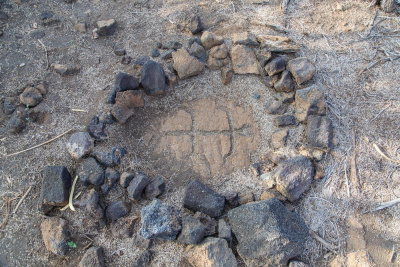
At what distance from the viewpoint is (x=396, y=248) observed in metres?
2.62

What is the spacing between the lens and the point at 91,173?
9.21 ft

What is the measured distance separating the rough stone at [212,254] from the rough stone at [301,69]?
164 centimetres

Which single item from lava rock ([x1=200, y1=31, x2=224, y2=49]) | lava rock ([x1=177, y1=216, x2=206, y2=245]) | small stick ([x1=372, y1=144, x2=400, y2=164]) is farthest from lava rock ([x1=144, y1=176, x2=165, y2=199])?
small stick ([x1=372, y1=144, x2=400, y2=164])

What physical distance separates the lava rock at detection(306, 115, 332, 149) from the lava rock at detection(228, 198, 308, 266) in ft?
2.22

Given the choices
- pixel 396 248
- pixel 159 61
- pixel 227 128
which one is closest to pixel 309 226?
pixel 396 248

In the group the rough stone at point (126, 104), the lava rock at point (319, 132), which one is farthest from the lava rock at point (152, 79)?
the lava rock at point (319, 132)

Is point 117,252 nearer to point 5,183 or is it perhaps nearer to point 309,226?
point 5,183

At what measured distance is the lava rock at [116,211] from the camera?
2.68 metres

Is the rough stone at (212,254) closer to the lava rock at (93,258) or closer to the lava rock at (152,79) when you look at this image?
the lava rock at (93,258)

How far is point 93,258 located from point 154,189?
64 cm

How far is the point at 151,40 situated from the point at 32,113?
138cm

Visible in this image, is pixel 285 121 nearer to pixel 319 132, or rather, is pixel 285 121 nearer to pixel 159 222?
pixel 319 132

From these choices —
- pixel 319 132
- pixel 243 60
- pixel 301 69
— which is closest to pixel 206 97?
pixel 243 60

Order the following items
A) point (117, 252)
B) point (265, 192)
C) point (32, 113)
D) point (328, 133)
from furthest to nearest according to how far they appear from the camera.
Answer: point (32, 113) → point (328, 133) → point (265, 192) → point (117, 252)
